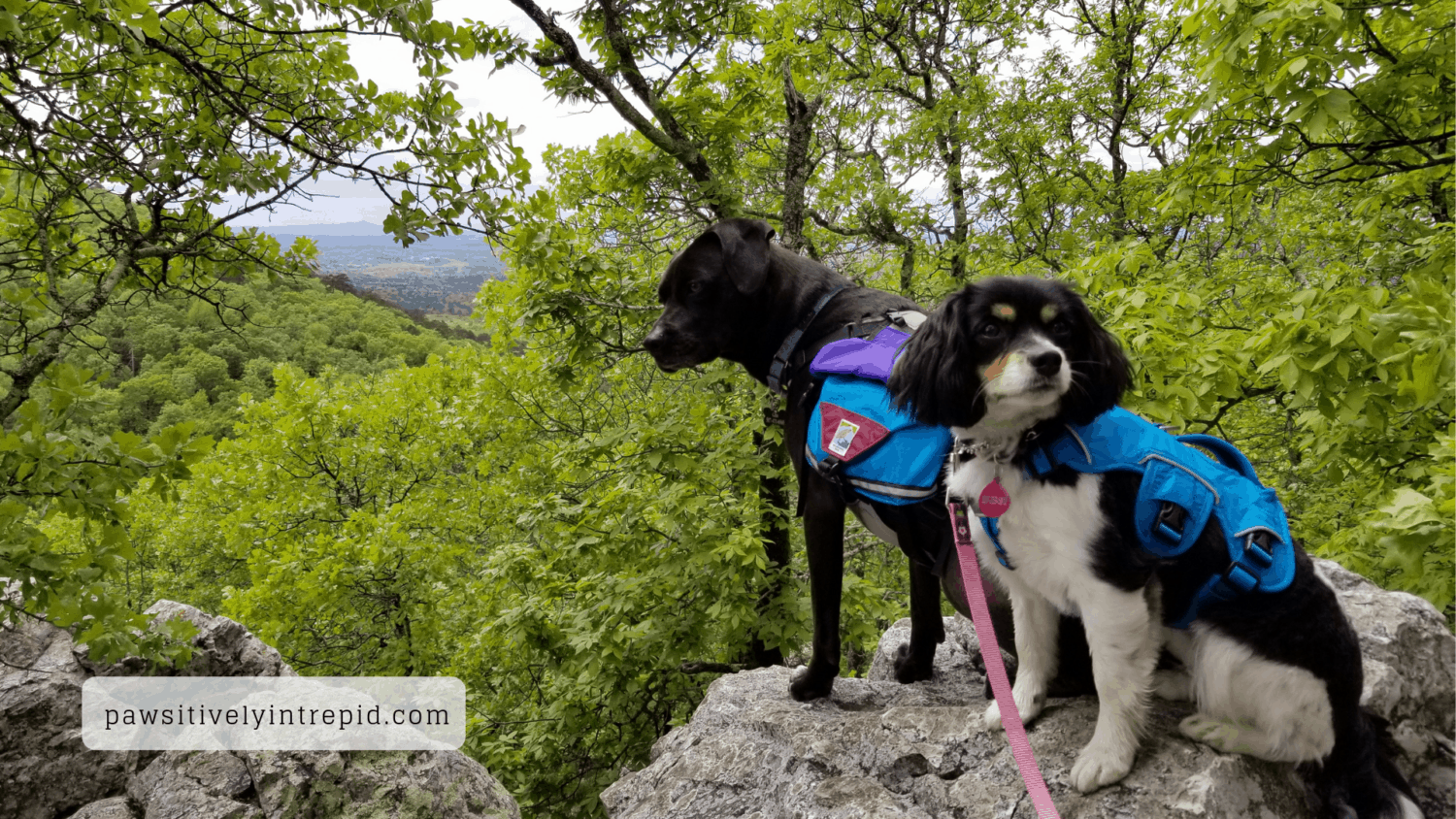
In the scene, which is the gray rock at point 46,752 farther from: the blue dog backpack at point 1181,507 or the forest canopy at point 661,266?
the blue dog backpack at point 1181,507

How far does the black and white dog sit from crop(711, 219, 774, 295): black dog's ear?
4.29ft

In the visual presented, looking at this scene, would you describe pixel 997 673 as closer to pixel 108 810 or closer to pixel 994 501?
pixel 994 501

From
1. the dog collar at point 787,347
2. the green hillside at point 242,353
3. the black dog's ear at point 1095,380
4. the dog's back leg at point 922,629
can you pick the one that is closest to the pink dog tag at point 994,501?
the black dog's ear at point 1095,380

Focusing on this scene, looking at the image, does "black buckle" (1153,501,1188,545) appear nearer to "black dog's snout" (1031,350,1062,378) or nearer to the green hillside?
"black dog's snout" (1031,350,1062,378)

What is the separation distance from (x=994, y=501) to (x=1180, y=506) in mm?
479

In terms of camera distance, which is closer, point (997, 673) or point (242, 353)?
point (997, 673)

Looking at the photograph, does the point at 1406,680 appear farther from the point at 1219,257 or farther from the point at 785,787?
the point at 1219,257

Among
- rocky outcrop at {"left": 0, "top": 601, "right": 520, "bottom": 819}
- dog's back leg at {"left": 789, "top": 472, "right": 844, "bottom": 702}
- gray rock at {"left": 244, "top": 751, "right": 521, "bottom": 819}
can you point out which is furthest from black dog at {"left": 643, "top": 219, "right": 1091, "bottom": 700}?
rocky outcrop at {"left": 0, "top": 601, "right": 520, "bottom": 819}

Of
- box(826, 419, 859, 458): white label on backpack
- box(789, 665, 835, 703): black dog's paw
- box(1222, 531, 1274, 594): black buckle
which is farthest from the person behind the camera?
box(789, 665, 835, 703): black dog's paw

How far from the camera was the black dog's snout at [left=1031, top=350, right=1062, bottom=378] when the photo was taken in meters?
1.75

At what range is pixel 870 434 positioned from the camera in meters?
2.52

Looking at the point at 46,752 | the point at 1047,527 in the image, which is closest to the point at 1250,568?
the point at 1047,527

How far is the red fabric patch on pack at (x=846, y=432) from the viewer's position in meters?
2.52

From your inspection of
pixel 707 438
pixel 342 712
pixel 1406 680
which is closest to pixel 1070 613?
pixel 1406 680
